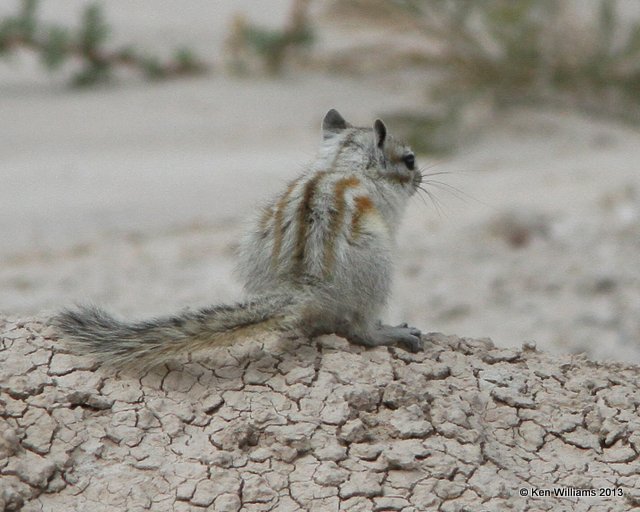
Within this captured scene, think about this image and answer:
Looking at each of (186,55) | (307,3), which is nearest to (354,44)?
(307,3)

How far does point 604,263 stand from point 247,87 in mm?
6127

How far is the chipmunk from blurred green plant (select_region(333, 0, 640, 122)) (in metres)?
7.78

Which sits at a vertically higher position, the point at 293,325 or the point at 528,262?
the point at 293,325

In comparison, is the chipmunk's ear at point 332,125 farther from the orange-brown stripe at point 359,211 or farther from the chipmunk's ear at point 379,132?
the orange-brown stripe at point 359,211

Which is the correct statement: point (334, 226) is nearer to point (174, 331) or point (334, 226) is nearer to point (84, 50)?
point (174, 331)

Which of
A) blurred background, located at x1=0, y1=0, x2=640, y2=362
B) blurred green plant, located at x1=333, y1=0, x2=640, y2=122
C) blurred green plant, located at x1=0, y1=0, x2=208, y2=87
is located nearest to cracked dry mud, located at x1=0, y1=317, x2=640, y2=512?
blurred background, located at x1=0, y1=0, x2=640, y2=362

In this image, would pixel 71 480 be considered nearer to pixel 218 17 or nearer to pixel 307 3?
pixel 307 3

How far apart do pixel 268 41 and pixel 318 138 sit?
2249 mm

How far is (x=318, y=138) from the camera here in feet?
36.7

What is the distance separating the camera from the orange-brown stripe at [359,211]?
4.02 metres

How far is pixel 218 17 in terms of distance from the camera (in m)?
15.5

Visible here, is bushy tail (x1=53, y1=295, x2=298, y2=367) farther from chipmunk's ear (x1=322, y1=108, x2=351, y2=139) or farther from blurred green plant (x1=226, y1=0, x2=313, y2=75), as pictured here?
blurred green plant (x1=226, y1=0, x2=313, y2=75)

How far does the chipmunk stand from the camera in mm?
3795

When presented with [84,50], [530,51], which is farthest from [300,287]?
[84,50]
